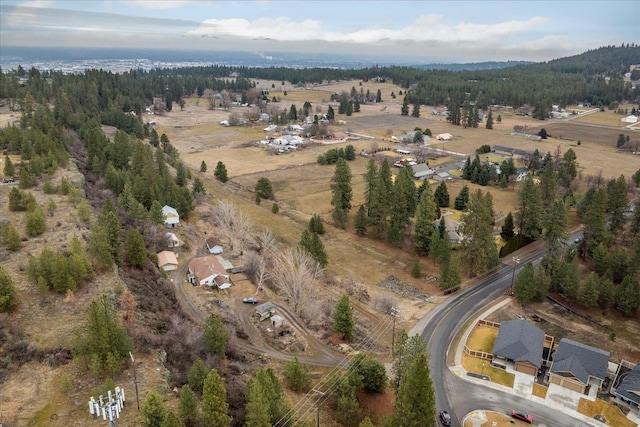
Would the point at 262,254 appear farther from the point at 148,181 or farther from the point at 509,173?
the point at 509,173

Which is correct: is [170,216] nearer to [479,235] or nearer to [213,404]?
[479,235]

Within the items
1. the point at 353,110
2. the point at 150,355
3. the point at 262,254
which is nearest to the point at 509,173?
the point at 262,254

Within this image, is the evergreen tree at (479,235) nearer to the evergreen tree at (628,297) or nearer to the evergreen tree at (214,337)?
the evergreen tree at (628,297)

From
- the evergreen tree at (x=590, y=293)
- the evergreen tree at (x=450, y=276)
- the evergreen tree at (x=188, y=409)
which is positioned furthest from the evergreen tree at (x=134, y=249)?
the evergreen tree at (x=590, y=293)

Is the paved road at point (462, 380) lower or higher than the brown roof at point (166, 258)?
lower

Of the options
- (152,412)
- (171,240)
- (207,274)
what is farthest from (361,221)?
(152,412)

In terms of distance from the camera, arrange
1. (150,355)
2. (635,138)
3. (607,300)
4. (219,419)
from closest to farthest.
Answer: (219,419) → (150,355) → (607,300) → (635,138)
